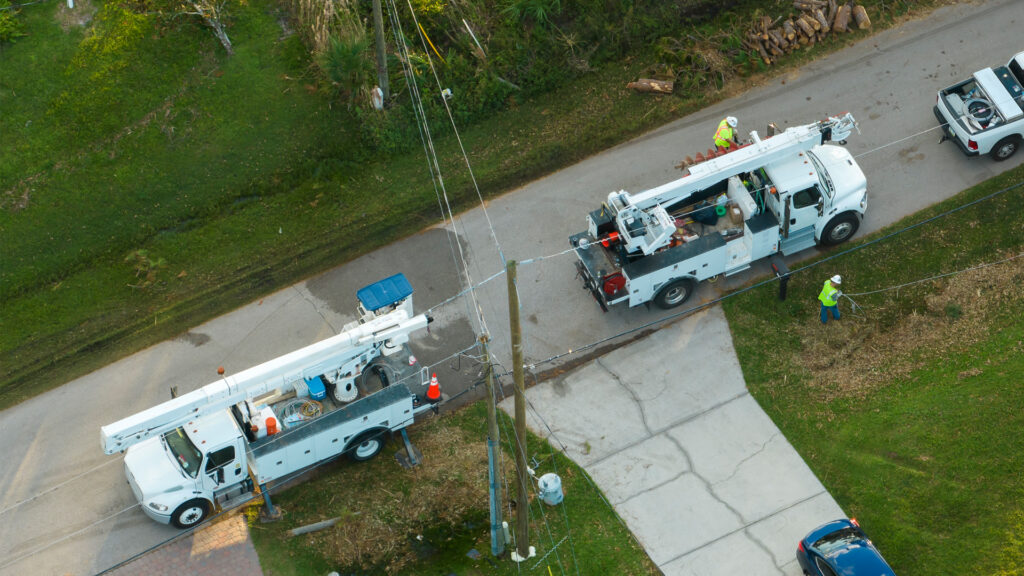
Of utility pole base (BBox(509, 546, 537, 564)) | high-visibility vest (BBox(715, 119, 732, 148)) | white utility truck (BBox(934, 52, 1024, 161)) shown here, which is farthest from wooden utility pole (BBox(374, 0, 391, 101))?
white utility truck (BBox(934, 52, 1024, 161))

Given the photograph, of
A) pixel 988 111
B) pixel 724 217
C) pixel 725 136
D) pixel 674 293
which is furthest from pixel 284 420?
pixel 988 111

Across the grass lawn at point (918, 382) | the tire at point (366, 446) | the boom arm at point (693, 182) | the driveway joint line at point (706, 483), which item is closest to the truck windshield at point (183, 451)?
the tire at point (366, 446)

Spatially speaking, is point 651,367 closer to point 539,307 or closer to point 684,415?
point 684,415

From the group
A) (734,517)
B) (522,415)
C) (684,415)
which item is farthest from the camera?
(684,415)

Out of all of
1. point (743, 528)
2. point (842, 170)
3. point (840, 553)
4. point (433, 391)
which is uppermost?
point (842, 170)

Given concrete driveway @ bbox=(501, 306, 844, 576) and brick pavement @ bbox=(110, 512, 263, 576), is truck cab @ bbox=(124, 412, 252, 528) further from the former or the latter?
concrete driveway @ bbox=(501, 306, 844, 576)

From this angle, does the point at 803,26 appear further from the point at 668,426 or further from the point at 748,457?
the point at 748,457

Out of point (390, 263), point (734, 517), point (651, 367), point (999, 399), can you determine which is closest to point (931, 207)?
point (999, 399)
